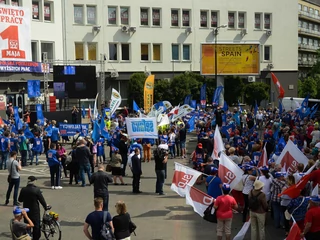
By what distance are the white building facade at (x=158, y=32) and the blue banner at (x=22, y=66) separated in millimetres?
2367

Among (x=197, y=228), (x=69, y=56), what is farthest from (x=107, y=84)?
(x=197, y=228)

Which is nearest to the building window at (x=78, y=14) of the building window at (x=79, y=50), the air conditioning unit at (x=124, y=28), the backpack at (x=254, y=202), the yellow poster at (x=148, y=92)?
the building window at (x=79, y=50)

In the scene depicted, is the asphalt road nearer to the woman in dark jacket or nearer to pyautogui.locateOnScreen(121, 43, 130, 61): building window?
the woman in dark jacket

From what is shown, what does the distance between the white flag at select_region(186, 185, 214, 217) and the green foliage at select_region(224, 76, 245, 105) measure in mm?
39497

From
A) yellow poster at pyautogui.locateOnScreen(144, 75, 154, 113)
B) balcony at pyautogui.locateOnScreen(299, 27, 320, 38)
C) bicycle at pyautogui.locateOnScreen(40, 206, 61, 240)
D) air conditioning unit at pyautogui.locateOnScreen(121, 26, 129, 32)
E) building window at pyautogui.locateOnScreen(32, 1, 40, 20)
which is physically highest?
balcony at pyautogui.locateOnScreen(299, 27, 320, 38)

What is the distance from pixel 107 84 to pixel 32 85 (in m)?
12.4

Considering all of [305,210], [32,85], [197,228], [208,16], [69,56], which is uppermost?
[208,16]

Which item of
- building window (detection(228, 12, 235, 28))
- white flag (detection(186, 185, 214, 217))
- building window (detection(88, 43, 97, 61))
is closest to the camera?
white flag (detection(186, 185, 214, 217))

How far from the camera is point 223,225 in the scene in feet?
32.9

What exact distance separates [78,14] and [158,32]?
8195 mm

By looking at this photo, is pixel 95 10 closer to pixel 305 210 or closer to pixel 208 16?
pixel 208 16

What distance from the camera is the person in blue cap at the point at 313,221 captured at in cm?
852

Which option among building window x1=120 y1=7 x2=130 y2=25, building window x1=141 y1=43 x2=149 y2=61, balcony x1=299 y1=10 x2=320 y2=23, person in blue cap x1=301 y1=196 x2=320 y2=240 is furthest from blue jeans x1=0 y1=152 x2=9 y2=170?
balcony x1=299 y1=10 x2=320 y2=23

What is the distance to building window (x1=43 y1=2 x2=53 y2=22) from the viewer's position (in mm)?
43781
